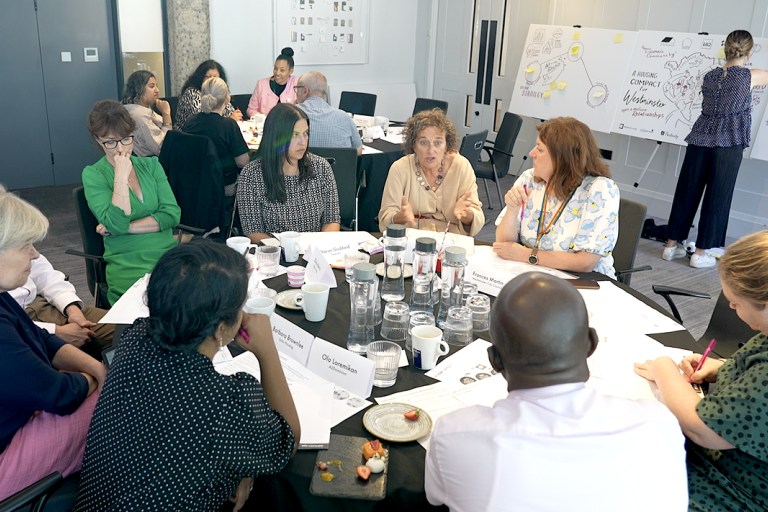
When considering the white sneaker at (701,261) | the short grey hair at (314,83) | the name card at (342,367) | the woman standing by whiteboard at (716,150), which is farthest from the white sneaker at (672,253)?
the name card at (342,367)

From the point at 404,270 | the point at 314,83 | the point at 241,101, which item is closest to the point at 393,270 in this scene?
the point at 404,270

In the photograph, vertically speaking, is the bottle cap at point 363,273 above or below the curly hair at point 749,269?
below

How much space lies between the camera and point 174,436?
4.22 feet

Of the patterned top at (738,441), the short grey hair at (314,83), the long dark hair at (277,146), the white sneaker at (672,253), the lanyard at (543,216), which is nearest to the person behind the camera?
the patterned top at (738,441)

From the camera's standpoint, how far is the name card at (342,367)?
1.67m

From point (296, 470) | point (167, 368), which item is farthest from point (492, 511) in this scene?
point (167, 368)

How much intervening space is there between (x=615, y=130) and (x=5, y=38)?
5923 millimetres

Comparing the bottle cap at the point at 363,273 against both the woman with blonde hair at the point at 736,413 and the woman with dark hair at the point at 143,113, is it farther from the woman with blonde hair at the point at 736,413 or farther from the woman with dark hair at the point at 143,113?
the woman with dark hair at the point at 143,113

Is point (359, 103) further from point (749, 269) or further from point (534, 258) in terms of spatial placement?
point (749, 269)

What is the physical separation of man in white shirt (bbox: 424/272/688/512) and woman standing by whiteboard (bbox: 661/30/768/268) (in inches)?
176

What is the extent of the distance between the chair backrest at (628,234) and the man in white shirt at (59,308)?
227 cm

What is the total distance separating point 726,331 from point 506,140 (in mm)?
3790

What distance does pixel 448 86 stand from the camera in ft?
28.0

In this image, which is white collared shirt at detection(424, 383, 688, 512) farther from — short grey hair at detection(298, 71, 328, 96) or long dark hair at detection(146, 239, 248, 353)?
short grey hair at detection(298, 71, 328, 96)
